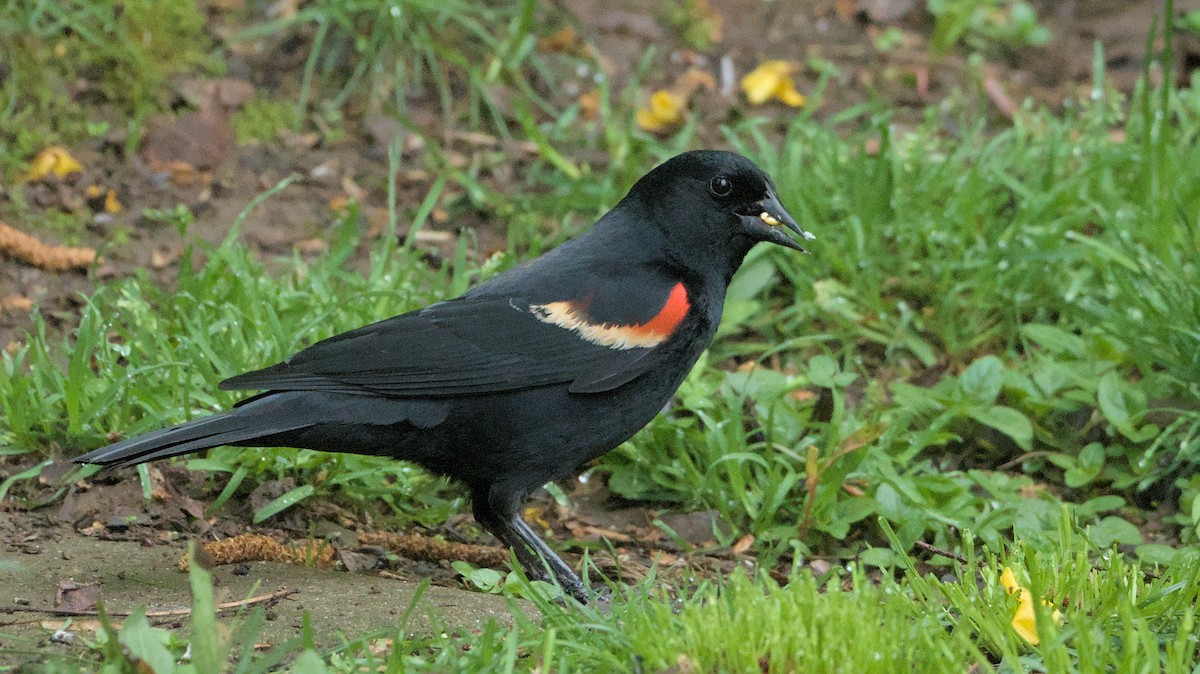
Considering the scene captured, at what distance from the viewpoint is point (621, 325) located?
3.82 meters

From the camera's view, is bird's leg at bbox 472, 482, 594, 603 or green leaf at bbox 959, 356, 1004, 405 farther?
green leaf at bbox 959, 356, 1004, 405

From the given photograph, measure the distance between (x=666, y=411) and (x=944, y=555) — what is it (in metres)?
1.12

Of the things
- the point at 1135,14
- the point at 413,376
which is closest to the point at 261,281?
the point at 413,376

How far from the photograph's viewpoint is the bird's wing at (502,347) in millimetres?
3635

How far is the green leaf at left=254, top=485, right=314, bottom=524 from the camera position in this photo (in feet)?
12.7

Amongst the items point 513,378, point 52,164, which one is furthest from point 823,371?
point 52,164

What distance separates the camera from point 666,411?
4656 mm

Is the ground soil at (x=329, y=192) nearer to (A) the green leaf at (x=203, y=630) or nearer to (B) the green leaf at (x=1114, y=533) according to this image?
(A) the green leaf at (x=203, y=630)

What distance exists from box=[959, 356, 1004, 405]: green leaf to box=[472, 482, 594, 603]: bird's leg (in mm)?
1670

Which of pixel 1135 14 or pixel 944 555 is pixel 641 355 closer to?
pixel 944 555

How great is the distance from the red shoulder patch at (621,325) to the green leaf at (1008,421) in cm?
131

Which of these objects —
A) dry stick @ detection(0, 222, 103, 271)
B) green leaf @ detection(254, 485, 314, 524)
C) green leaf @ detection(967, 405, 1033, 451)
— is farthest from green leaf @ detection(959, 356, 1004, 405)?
dry stick @ detection(0, 222, 103, 271)

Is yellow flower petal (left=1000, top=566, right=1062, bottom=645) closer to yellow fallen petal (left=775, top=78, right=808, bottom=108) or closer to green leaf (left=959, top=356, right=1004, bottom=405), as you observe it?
green leaf (left=959, top=356, right=1004, bottom=405)

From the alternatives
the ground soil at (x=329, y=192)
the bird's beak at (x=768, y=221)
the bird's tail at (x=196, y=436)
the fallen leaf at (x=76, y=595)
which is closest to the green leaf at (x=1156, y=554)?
the ground soil at (x=329, y=192)
